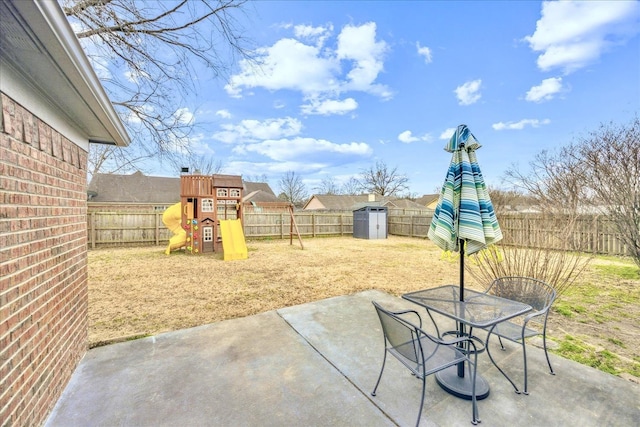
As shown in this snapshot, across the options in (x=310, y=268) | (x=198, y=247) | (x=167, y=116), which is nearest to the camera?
(x=167, y=116)

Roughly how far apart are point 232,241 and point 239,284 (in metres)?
3.29

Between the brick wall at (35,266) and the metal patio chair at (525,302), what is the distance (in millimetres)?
3286

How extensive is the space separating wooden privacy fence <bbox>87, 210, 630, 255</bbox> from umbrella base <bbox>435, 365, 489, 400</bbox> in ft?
→ 9.01

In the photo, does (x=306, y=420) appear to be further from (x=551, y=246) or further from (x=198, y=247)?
(x=198, y=247)

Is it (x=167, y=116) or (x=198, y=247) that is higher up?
(x=167, y=116)

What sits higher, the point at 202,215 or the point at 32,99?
the point at 32,99

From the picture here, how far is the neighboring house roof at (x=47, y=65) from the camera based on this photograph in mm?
1079

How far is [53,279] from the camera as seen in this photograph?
205 centimetres

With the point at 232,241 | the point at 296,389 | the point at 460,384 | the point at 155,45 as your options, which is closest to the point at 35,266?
the point at 296,389

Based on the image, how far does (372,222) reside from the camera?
14.6 m

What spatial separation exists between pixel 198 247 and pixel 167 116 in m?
5.53

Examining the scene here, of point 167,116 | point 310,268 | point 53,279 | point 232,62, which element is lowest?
point 310,268

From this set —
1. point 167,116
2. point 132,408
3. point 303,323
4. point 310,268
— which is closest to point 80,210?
point 132,408

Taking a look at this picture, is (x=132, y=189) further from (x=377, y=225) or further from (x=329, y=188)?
(x=329, y=188)
